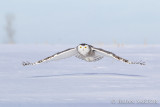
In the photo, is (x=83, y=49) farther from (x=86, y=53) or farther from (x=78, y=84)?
(x=78, y=84)

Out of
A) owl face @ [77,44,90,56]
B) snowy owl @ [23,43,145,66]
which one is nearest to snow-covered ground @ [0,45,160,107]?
snowy owl @ [23,43,145,66]

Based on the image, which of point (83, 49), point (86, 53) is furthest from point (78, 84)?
point (83, 49)

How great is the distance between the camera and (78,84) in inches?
624

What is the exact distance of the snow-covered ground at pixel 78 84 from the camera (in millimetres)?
12422

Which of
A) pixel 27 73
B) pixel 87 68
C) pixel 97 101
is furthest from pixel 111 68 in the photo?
pixel 97 101

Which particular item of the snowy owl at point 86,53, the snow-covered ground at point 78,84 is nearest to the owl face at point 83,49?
the snowy owl at point 86,53

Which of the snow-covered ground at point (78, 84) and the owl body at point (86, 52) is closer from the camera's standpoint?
the snow-covered ground at point (78, 84)

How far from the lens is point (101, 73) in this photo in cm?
1955

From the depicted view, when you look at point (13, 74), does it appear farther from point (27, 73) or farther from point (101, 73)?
point (101, 73)

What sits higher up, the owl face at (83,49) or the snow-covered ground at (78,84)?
the owl face at (83,49)

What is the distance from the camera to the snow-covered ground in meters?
12.4

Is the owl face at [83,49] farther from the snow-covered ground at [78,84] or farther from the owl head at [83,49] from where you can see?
the snow-covered ground at [78,84]

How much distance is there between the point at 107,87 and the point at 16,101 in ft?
12.6

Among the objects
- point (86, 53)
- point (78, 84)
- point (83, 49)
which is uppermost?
point (83, 49)
